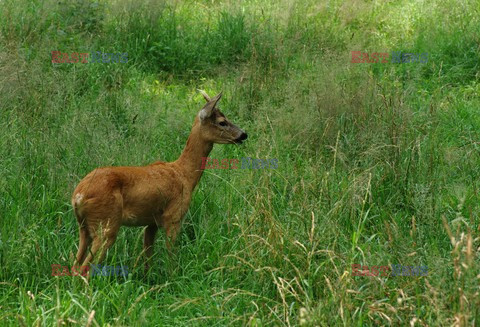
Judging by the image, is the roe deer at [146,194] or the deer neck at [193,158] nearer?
the roe deer at [146,194]

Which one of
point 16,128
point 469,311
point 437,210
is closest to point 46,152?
point 16,128

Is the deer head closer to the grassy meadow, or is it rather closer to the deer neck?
the deer neck

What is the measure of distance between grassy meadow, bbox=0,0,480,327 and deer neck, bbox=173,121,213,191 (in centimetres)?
23

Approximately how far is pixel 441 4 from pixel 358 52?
1.87 m

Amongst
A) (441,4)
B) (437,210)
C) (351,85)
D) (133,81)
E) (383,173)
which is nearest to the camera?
(437,210)

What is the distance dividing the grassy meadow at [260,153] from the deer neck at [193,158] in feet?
0.74

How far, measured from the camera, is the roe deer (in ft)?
17.7

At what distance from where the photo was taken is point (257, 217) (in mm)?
5402

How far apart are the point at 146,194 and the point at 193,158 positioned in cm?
69

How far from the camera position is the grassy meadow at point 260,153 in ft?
15.3

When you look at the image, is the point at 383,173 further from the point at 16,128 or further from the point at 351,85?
the point at 16,128

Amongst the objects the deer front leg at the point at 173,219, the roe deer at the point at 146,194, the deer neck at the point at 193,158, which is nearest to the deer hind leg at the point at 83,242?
the roe deer at the point at 146,194

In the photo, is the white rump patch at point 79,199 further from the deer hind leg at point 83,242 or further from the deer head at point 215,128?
the deer head at point 215,128

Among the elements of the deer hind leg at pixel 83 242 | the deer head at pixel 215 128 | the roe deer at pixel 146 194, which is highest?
the deer head at pixel 215 128
